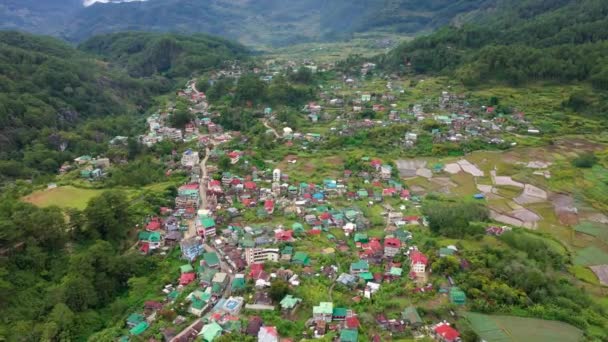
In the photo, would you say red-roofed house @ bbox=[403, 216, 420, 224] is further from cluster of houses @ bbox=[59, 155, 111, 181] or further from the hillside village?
cluster of houses @ bbox=[59, 155, 111, 181]

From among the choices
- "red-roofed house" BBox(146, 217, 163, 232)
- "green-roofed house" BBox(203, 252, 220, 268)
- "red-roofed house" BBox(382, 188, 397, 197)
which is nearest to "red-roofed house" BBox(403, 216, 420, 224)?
"red-roofed house" BBox(382, 188, 397, 197)

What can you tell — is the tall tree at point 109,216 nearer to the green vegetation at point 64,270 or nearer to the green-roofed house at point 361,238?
the green vegetation at point 64,270

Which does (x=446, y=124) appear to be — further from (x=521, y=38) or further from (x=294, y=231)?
(x=521, y=38)

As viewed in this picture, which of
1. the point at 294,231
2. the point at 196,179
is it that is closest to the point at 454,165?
the point at 294,231

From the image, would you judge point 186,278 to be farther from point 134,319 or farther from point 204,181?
point 204,181

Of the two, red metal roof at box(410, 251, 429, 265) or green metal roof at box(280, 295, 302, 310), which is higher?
red metal roof at box(410, 251, 429, 265)

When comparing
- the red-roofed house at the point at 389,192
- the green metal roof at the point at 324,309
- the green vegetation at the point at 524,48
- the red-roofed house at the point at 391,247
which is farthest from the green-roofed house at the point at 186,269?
the green vegetation at the point at 524,48
